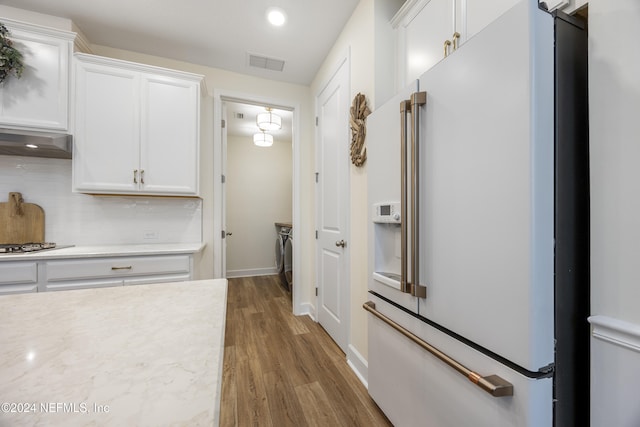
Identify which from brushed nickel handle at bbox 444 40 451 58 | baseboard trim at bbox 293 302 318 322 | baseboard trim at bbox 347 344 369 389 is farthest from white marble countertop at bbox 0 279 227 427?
baseboard trim at bbox 293 302 318 322

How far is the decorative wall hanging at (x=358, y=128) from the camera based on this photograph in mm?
1818

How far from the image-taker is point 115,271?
1.96 meters

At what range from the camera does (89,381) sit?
463 mm

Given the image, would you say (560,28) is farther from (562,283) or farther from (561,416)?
(561,416)

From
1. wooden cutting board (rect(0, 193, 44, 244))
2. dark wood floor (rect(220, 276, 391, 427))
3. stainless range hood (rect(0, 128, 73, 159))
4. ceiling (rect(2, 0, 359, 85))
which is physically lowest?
dark wood floor (rect(220, 276, 391, 427))

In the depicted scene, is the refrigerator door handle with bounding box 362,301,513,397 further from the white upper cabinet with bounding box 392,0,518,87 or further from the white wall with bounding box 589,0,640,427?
the white upper cabinet with bounding box 392,0,518,87

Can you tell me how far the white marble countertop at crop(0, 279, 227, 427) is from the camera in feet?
1.28

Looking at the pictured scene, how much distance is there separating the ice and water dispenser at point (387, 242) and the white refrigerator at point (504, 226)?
209 mm

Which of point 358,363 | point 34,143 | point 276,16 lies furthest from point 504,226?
point 34,143

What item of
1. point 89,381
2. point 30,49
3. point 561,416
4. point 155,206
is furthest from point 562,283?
point 30,49

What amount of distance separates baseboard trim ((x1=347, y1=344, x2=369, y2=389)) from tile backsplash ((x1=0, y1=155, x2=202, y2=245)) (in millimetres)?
1801

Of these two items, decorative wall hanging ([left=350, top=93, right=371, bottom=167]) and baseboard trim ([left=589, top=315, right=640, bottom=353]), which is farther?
decorative wall hanging ([left=350, top=93, right=371, bottom=167])

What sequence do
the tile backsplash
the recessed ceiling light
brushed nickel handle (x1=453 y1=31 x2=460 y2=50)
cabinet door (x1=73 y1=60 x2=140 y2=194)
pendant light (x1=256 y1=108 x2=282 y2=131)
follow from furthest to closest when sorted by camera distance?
pendant light (x1=256 y1=108 x2=282 y2=131) < the tile backsplash < cabinet door (x1=73 y1=60 x2=140 y2=194) < the recessed ceiling light < brushed nickel handle (x1=453 y1=31 x2=460 y2=50)

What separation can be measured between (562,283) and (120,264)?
2550 millimetres
